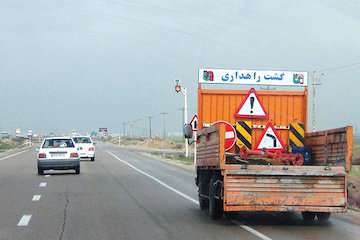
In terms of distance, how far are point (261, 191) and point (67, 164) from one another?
64.1ft

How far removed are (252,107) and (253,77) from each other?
→ 109 cm

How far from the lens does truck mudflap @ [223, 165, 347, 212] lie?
1335 centimetres

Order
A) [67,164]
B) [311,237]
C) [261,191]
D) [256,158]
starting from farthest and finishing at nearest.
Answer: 1. [67,164]
2. [256,158]
3. [261,191]
4. [311,237]

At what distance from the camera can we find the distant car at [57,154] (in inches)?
1231

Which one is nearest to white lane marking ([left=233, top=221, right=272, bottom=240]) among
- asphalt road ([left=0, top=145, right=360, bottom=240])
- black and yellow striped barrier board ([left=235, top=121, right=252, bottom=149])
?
asphalt road ([left=0, top=145, right=360, bottom=240])

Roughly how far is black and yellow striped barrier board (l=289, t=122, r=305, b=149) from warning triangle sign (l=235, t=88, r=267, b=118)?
787 mm

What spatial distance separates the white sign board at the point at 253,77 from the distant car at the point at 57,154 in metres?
16.1

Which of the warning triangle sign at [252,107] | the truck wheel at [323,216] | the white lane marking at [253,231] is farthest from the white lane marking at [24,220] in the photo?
the truck wheel at [323,216]

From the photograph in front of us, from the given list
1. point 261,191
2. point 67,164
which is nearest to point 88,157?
point 67,164

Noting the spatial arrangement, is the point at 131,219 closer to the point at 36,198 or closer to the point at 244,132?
the point at 244,132

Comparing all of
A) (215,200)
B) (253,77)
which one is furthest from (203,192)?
(253,77)

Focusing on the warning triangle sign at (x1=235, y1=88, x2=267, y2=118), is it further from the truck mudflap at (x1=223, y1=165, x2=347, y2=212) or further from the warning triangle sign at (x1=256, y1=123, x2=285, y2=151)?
the truck mudflap at (x1=223, y1=165, x2=347, y2=212)

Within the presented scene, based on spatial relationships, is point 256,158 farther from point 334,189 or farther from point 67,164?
point 67,164

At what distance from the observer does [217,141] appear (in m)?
13.6
